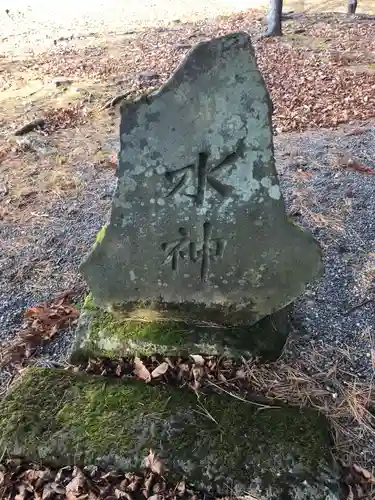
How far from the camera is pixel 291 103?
23.9ft

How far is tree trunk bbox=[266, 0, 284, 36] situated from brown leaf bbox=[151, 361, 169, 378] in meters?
8.96

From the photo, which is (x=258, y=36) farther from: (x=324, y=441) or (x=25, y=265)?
(x=324, y=441)

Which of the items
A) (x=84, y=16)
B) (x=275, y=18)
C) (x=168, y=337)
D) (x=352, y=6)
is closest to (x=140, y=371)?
(x=168, y=337)

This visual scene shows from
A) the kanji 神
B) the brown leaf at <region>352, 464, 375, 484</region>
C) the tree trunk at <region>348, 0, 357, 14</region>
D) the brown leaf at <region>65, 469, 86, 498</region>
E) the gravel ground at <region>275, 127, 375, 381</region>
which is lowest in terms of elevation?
the tree trunk at <region>348, 0, 357, 14</region>

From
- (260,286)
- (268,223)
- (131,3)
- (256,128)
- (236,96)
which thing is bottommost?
(131,3)

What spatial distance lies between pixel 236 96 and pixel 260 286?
1.14 m

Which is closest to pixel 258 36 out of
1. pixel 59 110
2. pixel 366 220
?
pixel 59 110

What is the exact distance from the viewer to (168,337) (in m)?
3.23

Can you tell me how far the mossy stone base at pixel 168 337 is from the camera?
3178mm

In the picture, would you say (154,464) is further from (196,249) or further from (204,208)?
(204,208)

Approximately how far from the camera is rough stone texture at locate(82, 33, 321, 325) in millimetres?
2559

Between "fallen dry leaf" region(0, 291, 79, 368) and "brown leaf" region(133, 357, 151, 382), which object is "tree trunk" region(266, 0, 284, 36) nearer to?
"fallen dry leaf" region(0, 291, 79, 368)

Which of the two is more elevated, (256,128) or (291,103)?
(256,128)

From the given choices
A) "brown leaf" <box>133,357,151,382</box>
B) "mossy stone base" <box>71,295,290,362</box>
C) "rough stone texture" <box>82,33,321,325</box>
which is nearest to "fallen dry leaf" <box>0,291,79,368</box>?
"mossy stone base" <box>71,295,290,362</box>
